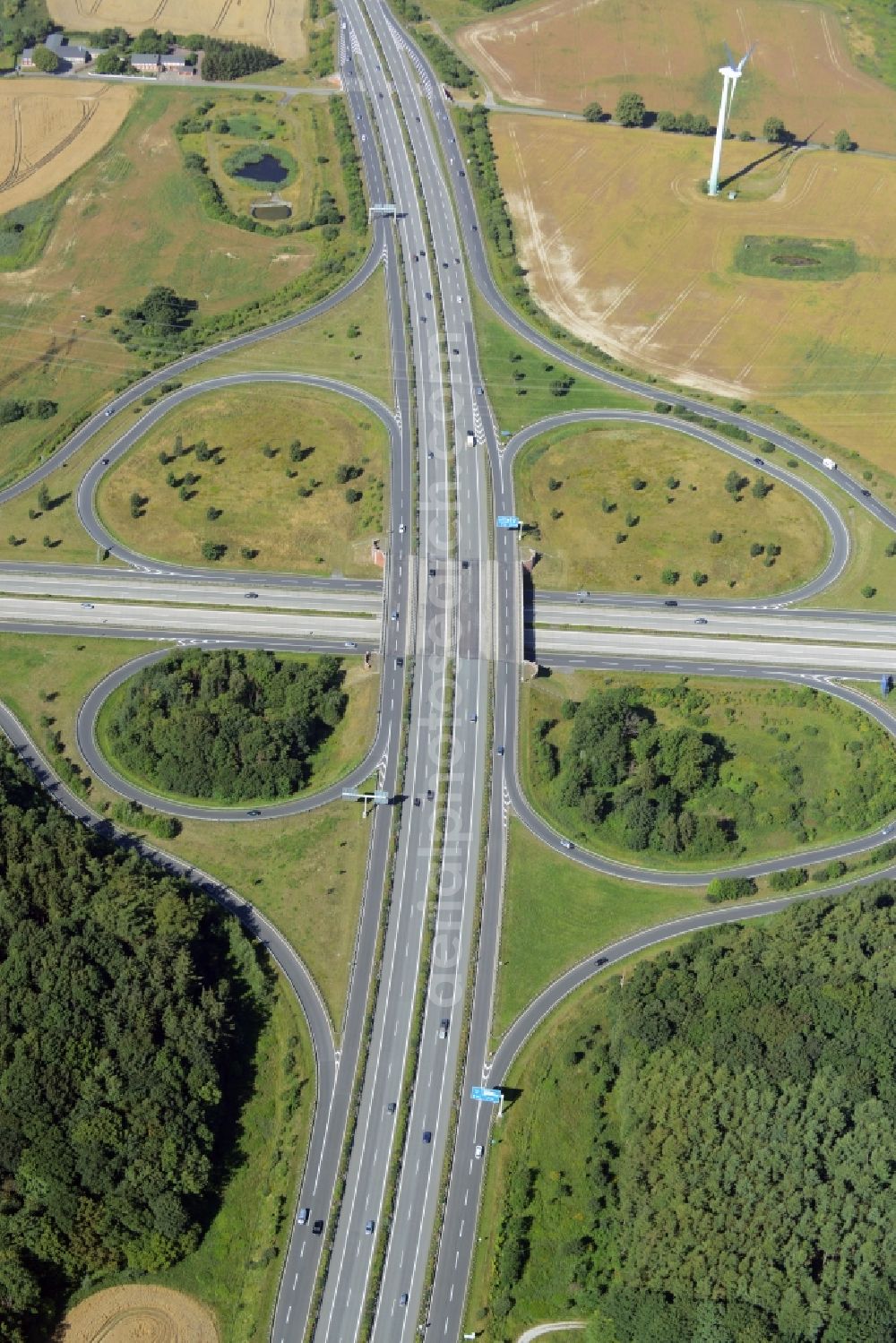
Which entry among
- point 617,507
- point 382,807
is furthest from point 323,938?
point 617,507

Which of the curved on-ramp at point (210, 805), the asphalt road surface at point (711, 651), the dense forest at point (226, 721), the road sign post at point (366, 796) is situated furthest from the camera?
the asphalt road surface at point (711, 651)

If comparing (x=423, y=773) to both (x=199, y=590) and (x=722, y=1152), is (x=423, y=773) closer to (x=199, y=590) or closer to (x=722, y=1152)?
(x=199, y=590)

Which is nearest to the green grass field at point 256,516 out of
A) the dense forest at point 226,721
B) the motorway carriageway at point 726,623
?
the dense forest at point 226,721

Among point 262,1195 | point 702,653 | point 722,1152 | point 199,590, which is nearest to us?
point 722,1152

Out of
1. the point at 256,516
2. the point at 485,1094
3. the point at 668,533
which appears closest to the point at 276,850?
the point at 485,1094

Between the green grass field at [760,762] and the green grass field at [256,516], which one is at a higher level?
the green grass field at [256,516]

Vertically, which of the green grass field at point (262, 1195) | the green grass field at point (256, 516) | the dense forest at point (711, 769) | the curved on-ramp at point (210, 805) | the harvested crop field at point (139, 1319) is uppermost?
the green grass field at point (256, 516)

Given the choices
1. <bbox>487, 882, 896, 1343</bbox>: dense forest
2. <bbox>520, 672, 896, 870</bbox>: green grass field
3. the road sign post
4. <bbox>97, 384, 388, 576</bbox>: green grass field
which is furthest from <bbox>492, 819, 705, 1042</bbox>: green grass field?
<bbox>97, 384, 388, 576</bbox>: green grass field

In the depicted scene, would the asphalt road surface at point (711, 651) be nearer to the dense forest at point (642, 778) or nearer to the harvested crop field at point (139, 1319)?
the dense forest at point (642, 778)
